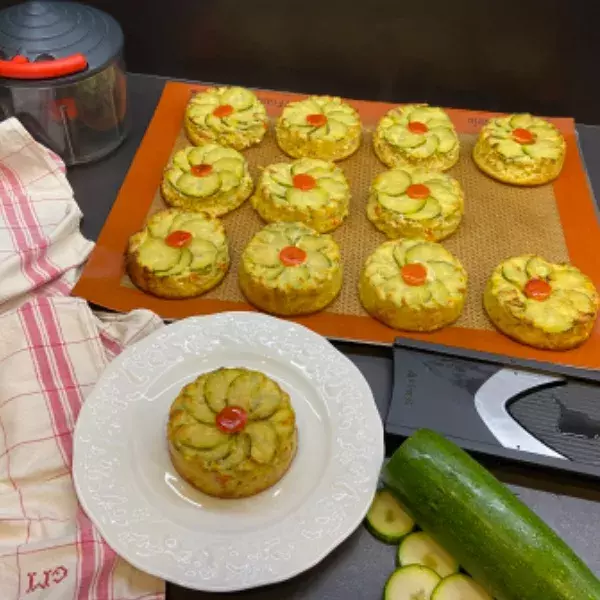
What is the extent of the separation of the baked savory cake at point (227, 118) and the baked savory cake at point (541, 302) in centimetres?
99

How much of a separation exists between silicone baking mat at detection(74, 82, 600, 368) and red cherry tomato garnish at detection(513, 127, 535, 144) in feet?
0.53

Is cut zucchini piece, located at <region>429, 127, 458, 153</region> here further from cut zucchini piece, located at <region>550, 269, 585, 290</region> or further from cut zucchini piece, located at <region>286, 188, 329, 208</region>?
cut zucchini piece, located at <region>550, 269, 585, 290</region>

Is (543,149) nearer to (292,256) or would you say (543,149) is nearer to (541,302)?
(541,302)

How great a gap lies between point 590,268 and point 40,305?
1554mm

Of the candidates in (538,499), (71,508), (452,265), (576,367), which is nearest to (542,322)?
(576,367)

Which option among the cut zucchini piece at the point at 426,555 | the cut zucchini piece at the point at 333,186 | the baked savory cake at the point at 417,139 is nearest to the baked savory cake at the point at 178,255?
the cut zucchini piece at the point at 333,186

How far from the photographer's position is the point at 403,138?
2.39m

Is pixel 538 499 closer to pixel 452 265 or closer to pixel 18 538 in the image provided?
pixel 452 265

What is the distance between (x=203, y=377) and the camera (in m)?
1.58

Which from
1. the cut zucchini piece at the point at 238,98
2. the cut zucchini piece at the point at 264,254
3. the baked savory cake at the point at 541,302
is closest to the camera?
the baked savory cake at the point at 541,302

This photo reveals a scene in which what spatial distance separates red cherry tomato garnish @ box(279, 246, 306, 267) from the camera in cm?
196

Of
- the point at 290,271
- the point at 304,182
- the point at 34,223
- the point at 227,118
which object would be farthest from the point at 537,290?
the point at 34,223

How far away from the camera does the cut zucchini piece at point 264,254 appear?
1.96 metres

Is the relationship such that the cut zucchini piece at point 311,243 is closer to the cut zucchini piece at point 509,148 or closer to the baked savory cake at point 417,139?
the baked savory cake at point 417,139
